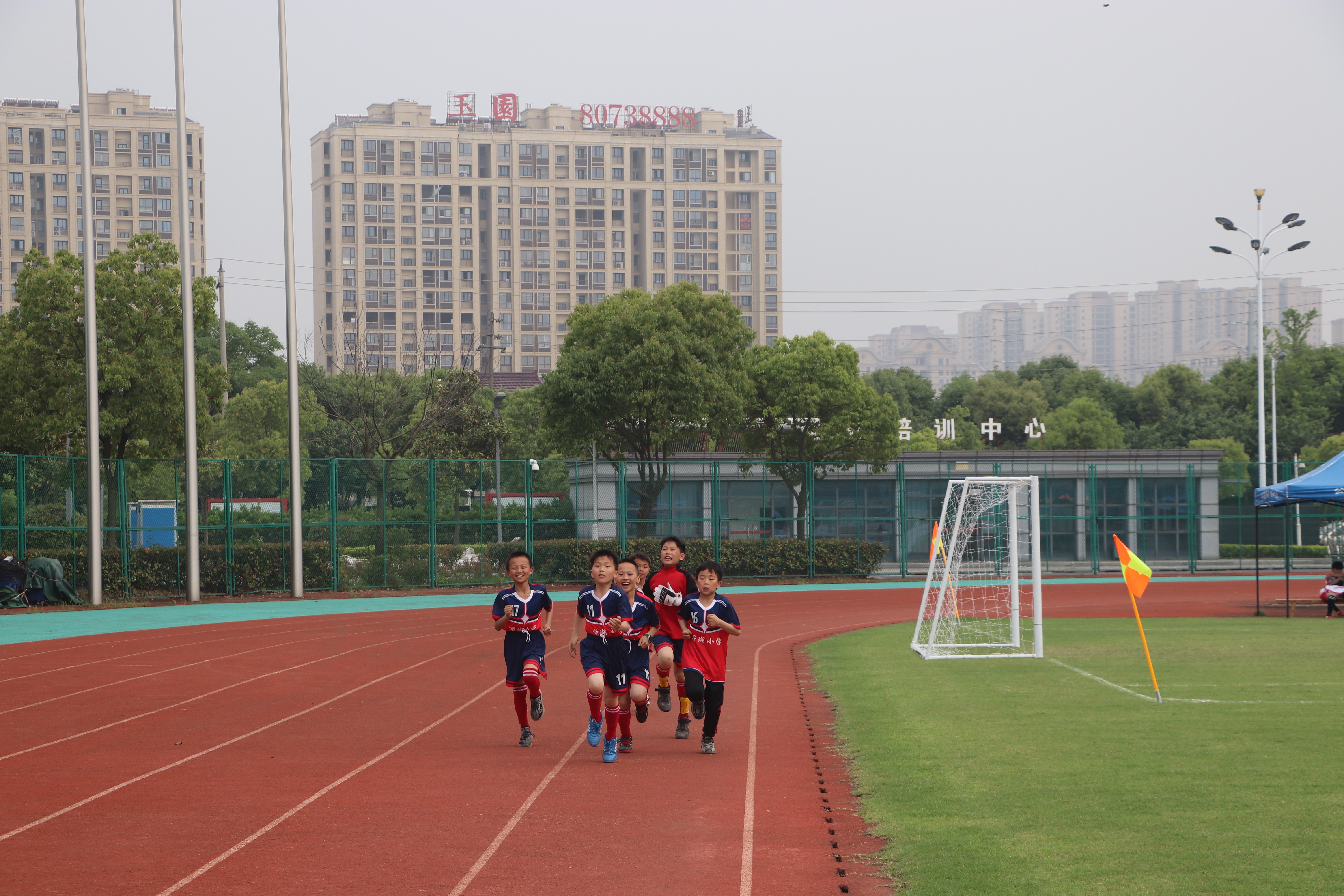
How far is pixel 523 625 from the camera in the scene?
9562 mm

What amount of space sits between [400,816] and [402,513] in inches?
906

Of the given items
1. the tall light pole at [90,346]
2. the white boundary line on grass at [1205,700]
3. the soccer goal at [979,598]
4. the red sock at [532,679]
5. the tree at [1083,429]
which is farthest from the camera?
the tree at [1083,429]

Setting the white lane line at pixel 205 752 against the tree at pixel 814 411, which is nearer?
the white lane line at pixel 205 752

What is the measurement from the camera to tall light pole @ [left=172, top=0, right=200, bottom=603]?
25078 mm

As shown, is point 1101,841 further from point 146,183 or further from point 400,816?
point 146,183

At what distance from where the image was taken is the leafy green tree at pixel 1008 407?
82000 mm

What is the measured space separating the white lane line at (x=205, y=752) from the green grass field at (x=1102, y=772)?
512cm

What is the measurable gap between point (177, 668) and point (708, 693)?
→ 362 inches

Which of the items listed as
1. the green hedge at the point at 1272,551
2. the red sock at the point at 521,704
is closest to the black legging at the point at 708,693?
the red sock at the point at 521,704

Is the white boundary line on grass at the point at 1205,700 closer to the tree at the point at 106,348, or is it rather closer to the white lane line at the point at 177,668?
the white lane line at the point at 177,668

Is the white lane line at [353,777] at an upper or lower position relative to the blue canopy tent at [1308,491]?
lower

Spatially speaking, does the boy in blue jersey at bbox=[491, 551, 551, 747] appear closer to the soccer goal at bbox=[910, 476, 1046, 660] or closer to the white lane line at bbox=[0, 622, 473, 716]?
the white lane line at bbox=[0, 622, 473, 716]

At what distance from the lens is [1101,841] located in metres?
6.50

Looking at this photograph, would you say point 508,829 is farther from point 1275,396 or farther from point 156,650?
point 1275,396
